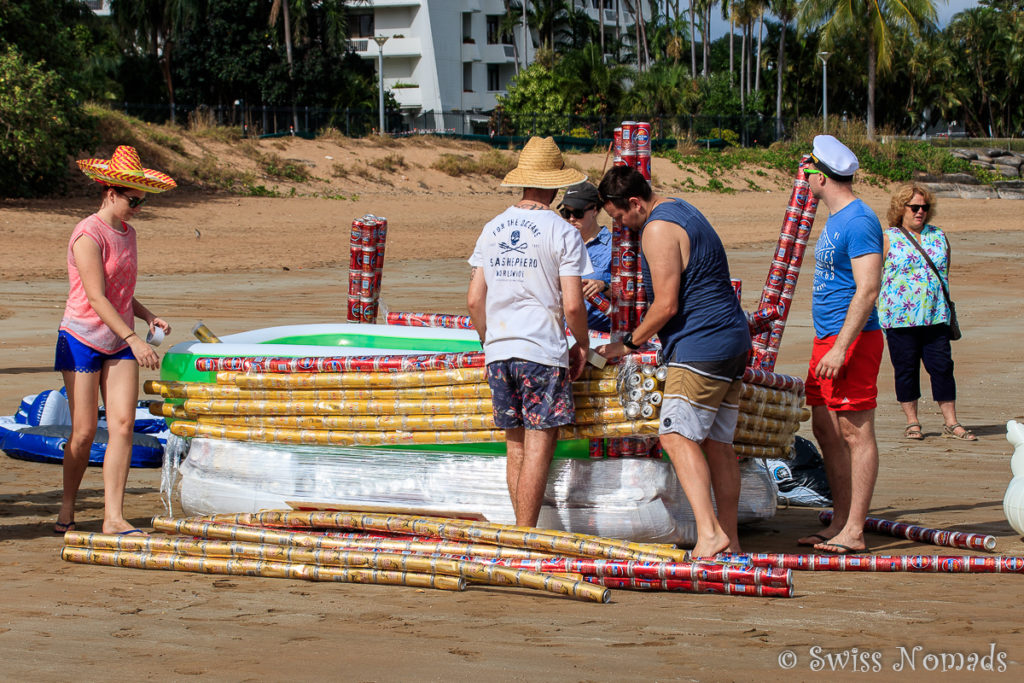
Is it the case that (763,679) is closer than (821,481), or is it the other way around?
(763,679)

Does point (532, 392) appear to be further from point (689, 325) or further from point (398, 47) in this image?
point (398, 47)

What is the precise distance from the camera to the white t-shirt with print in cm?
499

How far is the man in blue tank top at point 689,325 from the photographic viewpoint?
4.81 metres

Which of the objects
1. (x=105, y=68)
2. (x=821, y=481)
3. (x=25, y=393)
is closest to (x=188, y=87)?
(x=105, y=68)

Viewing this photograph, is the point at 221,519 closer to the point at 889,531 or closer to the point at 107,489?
the point at 107,489

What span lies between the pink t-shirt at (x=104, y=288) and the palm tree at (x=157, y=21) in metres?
50.9

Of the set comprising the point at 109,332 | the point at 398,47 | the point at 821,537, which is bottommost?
the point at 821,537

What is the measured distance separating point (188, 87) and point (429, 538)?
52.9m

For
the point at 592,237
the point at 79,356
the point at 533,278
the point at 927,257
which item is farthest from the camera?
the point at 927,257

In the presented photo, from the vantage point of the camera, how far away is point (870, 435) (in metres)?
5.30

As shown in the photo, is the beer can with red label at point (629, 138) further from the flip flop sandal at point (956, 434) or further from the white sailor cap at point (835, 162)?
the flip flop sandal at point (956, 434)

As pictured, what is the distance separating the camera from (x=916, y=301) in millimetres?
8219

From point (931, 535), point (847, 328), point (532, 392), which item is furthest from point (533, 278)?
point (931, 535)

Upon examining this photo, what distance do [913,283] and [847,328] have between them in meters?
3.44
